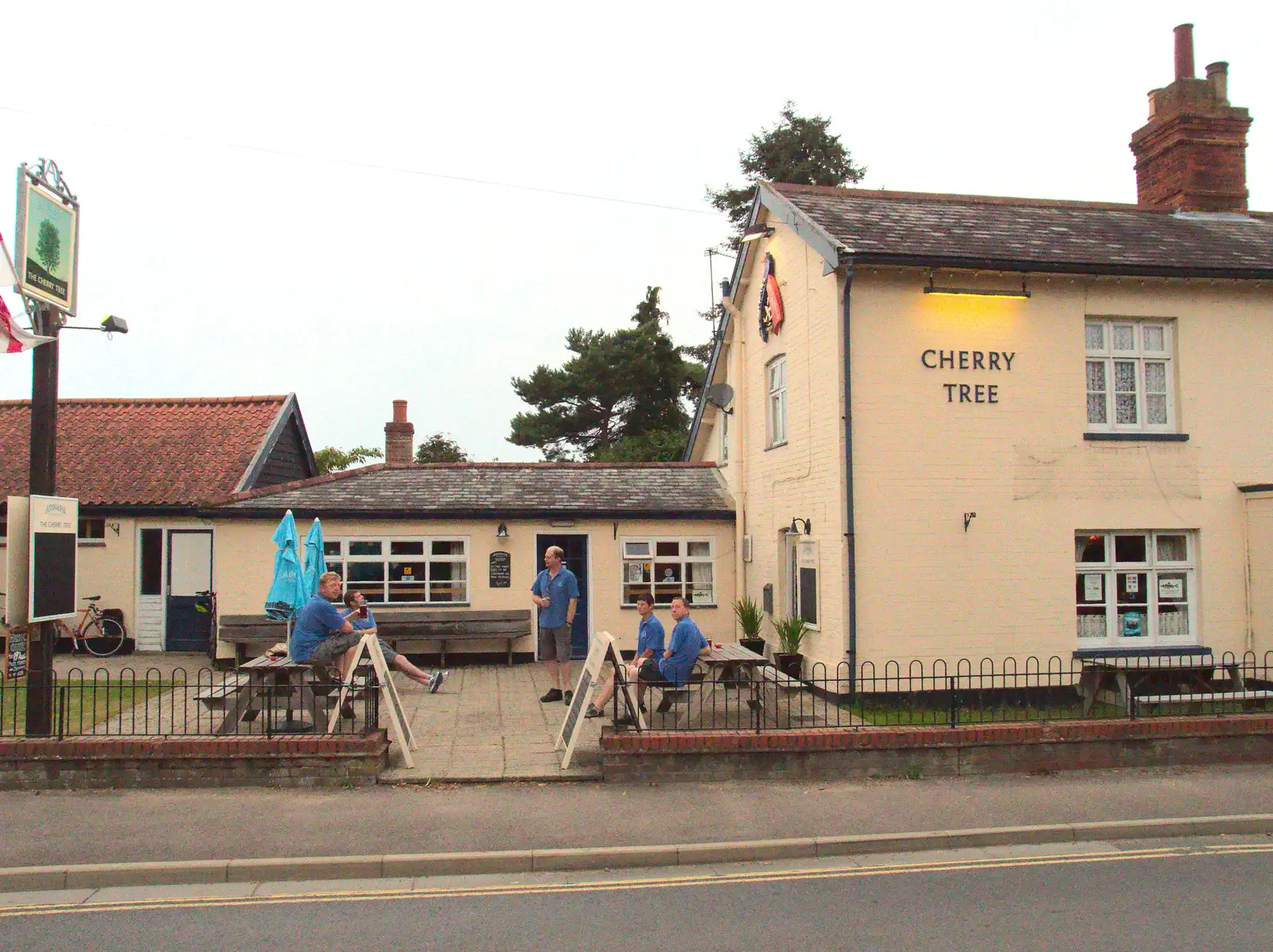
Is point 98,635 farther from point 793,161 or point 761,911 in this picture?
point 793,161

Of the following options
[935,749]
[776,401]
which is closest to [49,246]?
[935,749]

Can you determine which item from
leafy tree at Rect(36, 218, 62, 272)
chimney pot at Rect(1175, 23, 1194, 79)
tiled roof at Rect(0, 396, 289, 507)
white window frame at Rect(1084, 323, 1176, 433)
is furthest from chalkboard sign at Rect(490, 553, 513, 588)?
chimney pot at Rect(1175, 23, 1194, 79)

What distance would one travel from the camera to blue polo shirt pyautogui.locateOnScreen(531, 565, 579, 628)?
1263 cm

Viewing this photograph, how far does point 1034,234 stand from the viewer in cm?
1455

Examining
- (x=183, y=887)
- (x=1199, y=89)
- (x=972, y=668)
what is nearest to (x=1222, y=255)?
(x=1199, y=89)

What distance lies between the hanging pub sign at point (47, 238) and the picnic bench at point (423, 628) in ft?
25.0

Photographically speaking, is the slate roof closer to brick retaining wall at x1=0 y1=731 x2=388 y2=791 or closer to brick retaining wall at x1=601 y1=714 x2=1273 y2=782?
brick retaining wall at x1=0 y1=731 x2=388 y2=791

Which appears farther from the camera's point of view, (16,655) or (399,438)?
(399,438)

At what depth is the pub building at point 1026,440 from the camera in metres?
13.1

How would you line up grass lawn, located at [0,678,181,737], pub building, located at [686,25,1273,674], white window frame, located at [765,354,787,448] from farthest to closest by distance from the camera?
white window frame, located at [765,354,787,448], pub building, located at [686,25,1273,674], grass lawn, located at [0,678,181,737]

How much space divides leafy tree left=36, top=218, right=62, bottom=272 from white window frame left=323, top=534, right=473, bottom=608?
8.25 metres

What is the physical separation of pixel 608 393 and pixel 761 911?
3628cm

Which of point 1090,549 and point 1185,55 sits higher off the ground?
point 1185,55

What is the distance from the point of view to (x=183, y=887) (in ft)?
23.1
